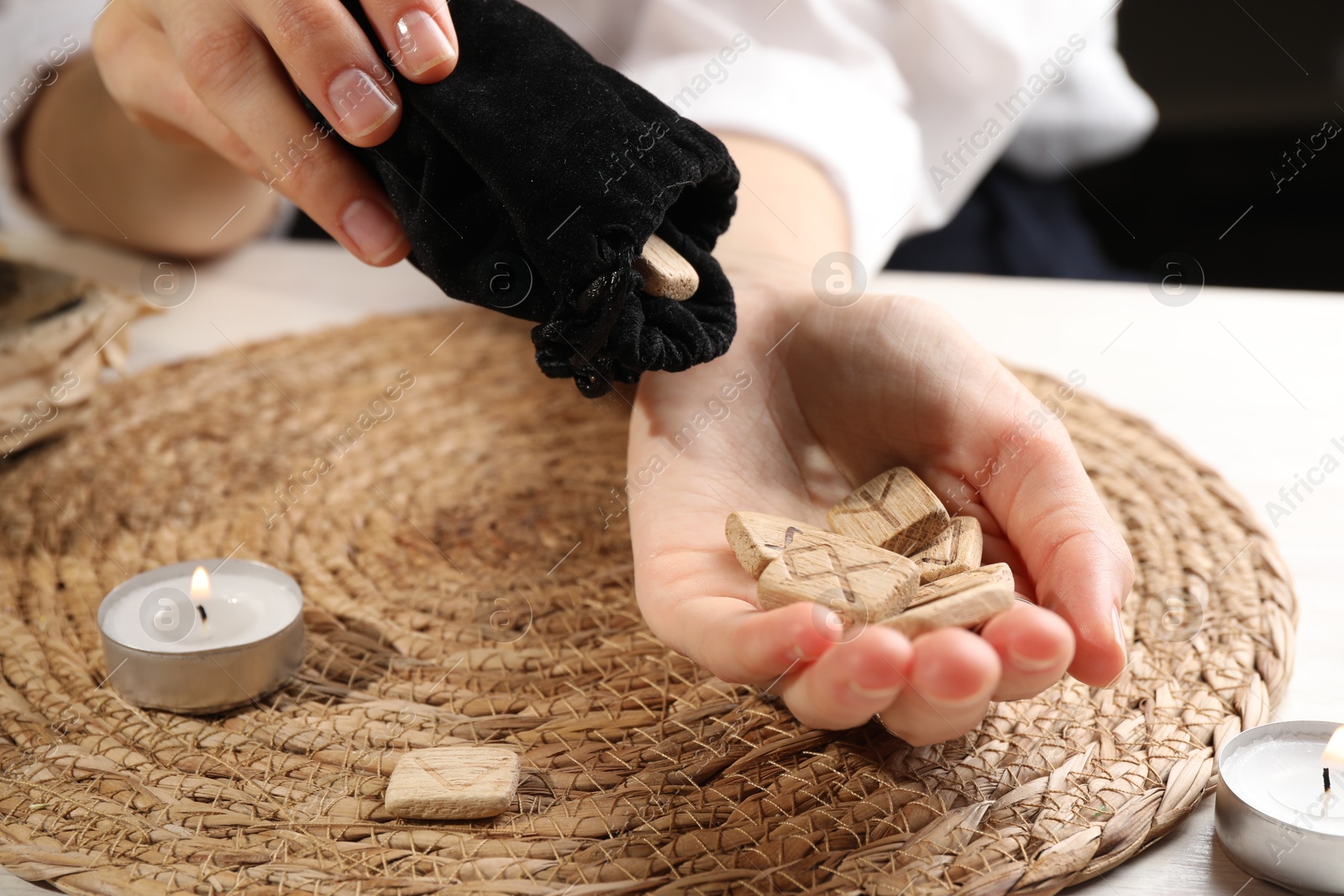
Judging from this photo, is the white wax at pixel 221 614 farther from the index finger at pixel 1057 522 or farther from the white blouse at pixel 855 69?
the white blouse at pixel 855 69

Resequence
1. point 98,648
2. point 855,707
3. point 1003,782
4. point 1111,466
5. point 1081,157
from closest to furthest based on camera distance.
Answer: point 855,707 < point 1003,782 < point 98,648 < point 1111,466 < point 1081,157

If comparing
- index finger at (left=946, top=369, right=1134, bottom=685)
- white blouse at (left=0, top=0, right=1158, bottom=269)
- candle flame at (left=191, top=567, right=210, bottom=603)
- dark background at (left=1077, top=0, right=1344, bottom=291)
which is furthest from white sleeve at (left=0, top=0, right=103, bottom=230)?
dark background at (left=1077, top=0, right=1344, bottom=291)

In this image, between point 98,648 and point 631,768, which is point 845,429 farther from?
point 98,648

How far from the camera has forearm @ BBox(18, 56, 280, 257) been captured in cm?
126

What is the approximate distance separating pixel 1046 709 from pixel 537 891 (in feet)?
1.06

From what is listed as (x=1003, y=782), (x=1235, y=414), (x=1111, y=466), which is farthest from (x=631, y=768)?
(x=1235, y=414)

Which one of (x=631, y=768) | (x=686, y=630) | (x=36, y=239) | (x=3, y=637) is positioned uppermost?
(x=686, y=630)

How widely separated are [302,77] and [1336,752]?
71 centimetres

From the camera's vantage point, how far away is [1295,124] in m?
2.10

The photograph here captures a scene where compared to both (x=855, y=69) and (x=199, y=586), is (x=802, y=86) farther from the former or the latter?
(x=199, y=586)

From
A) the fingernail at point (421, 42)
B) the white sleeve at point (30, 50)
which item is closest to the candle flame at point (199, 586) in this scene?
the fingernail at point (421, 42)

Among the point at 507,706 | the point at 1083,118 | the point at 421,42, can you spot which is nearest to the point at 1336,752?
the point at 507,706

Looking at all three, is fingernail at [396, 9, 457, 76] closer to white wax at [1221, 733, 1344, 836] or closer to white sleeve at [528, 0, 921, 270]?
white sleeve at [528, 0, 921, 270]

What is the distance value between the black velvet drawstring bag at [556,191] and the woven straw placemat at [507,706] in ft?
0.69
